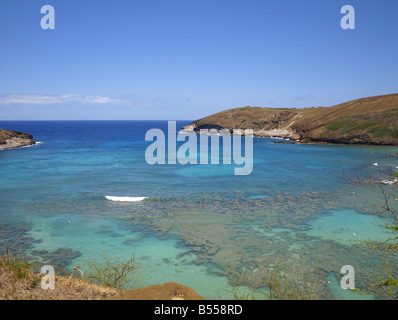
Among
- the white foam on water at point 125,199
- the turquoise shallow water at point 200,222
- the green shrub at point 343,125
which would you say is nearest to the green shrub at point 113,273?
the turquoise shallow water at point 200,222

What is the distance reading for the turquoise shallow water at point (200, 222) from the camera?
52.7 ft

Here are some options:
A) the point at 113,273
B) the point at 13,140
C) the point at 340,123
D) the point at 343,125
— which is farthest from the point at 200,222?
the point at 340,123

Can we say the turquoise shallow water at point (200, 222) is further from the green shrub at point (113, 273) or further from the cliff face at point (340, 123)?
the cliff face at point (340, 123)

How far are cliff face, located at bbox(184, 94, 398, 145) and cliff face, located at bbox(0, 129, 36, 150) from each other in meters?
81.7

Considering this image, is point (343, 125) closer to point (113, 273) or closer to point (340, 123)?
point (340, 123)

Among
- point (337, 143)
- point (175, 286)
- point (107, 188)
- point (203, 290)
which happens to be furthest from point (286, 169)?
point (337, 143)

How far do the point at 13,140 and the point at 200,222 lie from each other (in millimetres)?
76482

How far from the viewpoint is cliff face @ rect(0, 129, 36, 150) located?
75.8 metres

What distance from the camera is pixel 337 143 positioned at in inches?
3263

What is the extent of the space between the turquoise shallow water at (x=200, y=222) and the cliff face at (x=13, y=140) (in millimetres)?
42122

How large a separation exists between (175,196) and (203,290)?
55.1ft
